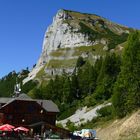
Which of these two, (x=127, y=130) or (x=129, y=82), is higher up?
(x=129, y=82)

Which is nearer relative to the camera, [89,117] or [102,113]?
[102,113]

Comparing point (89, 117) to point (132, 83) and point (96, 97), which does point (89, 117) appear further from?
point (132, 83)

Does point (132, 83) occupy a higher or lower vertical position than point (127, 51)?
lower

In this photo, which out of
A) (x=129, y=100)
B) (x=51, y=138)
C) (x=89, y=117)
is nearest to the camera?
(x=51, y=138)

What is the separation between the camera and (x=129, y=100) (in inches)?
2798

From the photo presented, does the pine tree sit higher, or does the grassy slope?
the pine tree

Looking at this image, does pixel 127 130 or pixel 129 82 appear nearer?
pixel 127 130

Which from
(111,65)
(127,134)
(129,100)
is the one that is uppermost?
(111,65)

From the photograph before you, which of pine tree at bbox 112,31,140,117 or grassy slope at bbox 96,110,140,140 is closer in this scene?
grassy slope at bbox 96,110,140,140

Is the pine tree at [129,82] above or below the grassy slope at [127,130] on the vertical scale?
above

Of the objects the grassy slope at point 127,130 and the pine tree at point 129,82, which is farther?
the pine tree at point 129,82

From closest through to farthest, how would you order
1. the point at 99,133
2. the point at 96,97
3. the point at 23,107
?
the point at 99,133 < the point at 23,107 < the point at 96,97

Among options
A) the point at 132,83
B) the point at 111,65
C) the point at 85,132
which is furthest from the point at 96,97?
the point at 132,83

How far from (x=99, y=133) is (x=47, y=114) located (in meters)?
23.8
